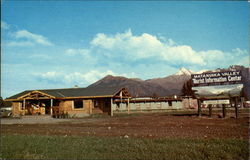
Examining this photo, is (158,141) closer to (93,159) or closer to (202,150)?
(202,150)

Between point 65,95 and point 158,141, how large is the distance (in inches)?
1185

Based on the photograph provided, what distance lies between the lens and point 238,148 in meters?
7.46

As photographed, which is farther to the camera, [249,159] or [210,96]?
[210,96]

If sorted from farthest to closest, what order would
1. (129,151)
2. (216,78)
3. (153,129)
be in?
1. (216,78)
2. (153,129)
3. (129,151)

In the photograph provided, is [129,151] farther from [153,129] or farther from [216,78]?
[216,78]

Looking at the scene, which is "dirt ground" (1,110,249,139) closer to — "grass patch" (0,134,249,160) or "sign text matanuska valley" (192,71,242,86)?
"grass patch" (0,134,249,160)

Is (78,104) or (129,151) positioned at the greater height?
(78,104)

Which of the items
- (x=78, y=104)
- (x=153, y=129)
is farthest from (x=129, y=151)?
(x=78, y=104)

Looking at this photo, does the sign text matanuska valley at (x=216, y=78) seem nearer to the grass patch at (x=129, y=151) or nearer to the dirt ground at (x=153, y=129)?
the dirt ground at (x=153, y=129)

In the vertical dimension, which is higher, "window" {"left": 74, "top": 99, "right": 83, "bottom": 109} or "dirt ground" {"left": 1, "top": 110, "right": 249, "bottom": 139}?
"window" {"left": 74, "top": 99, "right": 83, "bottom": 109}

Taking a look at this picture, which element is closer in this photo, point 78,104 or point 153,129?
point 153,129

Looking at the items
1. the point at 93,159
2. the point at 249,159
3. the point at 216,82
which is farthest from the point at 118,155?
the point at 216,82

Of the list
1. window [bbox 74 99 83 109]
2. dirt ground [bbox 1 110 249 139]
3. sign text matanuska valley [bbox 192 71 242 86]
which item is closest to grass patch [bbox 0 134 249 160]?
dirt ground [bbox 1 110 249 139]

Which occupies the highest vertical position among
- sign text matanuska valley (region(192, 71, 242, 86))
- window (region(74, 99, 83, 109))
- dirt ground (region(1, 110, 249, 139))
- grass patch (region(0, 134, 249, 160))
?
sign text matanuska valley (region(192, 71, 242, 86))
